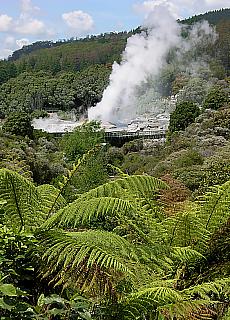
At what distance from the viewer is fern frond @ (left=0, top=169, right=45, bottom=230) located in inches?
93.0

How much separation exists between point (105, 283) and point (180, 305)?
28 centimetres

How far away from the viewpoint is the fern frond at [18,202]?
7.75ft

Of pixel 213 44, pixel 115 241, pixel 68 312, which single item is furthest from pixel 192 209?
pixel 213 44

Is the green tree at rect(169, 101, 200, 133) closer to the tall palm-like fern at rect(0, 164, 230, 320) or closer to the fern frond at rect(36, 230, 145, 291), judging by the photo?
the tall palm-like fern at rect(0, 164, 230, 320)

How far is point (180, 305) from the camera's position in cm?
191

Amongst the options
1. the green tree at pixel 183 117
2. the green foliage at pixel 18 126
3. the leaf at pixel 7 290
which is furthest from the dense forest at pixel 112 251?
the green tree at pixel 183 117

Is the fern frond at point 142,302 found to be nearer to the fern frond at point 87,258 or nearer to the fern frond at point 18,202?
the fern frond at point 87,258

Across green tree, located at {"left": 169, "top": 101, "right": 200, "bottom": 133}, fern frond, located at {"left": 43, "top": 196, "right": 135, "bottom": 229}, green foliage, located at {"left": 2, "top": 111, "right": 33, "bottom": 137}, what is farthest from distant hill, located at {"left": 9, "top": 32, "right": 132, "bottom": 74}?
fern frond, located at {"left": 43, "top": 196, "right": 135, "bottom": 229}

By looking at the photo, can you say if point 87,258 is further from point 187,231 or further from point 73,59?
point 73,59

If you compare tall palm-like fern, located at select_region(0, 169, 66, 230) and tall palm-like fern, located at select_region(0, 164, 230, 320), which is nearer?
tall palm-like fern, located at select_region(0, 164, 230, 320)

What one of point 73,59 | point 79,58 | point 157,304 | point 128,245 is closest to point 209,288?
point 157,304

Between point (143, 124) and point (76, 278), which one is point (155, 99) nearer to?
point (143, 124)

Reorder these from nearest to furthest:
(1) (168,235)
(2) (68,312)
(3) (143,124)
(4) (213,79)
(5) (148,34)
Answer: (2) (68,312), (1) (168,235), (3) (143,124), (4) (213,79), (5) (148,34)

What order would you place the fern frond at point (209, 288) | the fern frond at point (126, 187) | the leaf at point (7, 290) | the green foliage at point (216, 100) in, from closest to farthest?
the leaf at point (7, 290) < the fern frond at point (209, 288) < the fern frond at point (126, 187) < the green foliage at point (216, 100)
